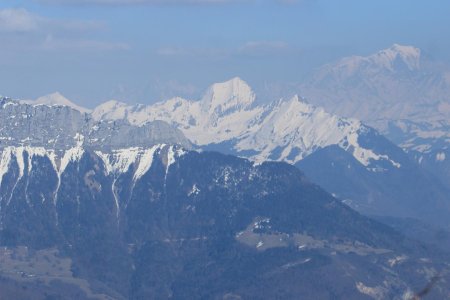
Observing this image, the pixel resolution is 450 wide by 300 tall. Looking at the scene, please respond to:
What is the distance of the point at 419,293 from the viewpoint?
32.8 meters
